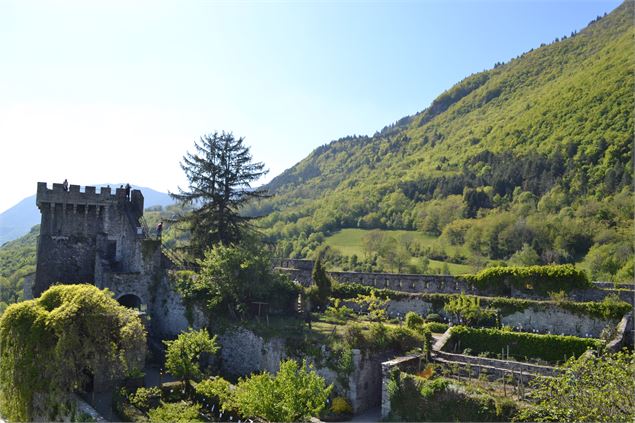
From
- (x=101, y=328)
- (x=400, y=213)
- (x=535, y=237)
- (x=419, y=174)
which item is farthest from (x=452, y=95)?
(x=101, y=328)

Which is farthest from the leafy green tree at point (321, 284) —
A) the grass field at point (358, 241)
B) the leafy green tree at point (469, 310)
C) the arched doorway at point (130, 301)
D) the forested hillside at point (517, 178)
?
the grass field at point (358, 241)

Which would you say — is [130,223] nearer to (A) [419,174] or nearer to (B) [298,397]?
(B) [298,397]

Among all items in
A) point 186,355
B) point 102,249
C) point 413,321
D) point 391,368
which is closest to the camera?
point 391,368

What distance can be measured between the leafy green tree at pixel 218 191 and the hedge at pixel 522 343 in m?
16.4

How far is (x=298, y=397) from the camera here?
56.3 feet

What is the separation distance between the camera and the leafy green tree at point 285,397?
1695cm

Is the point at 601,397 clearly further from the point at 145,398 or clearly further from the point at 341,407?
the point at 145,398

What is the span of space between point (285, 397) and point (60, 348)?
28.6 ft

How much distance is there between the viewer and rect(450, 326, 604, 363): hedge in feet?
70.5

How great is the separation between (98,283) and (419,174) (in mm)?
88084

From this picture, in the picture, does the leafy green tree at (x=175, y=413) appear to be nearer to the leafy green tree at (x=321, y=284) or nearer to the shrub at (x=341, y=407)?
the shrub at (x=341, y=407)

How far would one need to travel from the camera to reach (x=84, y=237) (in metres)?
33.7

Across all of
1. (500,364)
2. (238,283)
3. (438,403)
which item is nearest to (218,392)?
(238,283)

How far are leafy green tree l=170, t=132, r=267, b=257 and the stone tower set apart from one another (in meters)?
Answer: 3.80
